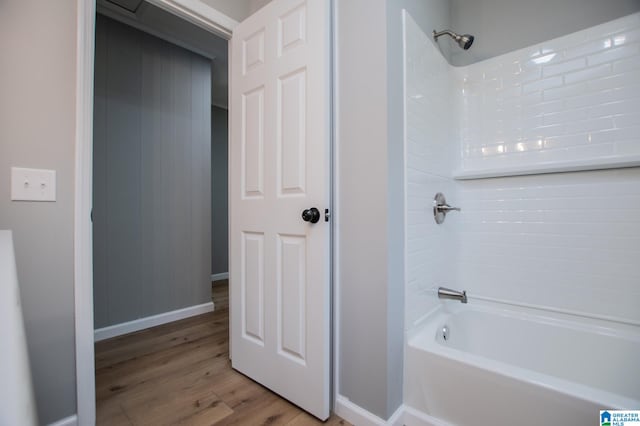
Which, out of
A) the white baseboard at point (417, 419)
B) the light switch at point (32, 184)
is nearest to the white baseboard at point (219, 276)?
the light switch at point (32, 184)

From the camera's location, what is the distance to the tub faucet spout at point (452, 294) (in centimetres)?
156

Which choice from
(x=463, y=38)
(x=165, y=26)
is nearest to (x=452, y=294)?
(x=463, y=38)

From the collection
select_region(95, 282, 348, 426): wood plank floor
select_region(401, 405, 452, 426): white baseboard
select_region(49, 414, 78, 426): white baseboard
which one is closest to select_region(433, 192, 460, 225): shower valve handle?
select_region(401, 405, 452, 426): white baseboard

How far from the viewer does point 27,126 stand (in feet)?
3.61

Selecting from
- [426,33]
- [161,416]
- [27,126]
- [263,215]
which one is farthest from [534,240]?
[27,126]

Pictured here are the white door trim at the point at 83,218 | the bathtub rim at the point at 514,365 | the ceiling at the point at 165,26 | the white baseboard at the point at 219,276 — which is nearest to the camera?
the bathtub rim at the point at 514,365

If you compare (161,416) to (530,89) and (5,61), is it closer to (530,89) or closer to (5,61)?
(5,61)

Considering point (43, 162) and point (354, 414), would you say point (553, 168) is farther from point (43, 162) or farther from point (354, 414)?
point (43, 162)

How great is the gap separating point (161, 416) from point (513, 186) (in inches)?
87.8

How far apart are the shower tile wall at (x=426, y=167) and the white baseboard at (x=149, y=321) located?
217 cm

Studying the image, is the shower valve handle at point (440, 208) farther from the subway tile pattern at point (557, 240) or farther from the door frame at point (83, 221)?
the door frame at point (83, 221)

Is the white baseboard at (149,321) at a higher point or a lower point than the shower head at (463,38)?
lower

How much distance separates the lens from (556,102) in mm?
1549

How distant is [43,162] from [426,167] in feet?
5.74
